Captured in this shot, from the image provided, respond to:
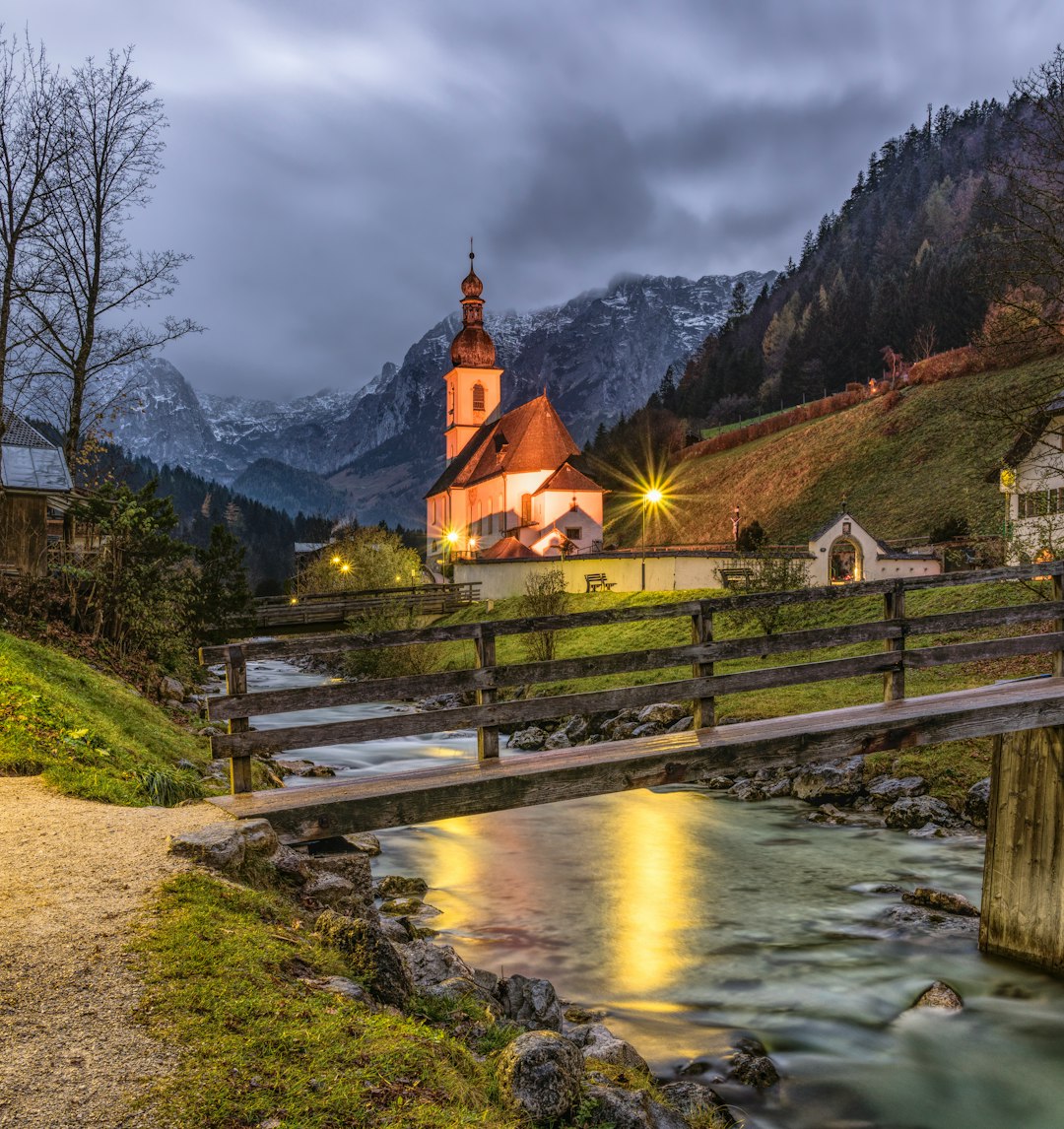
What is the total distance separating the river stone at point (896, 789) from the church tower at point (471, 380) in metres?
96.8

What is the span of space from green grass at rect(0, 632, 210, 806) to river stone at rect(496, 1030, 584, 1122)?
562cm

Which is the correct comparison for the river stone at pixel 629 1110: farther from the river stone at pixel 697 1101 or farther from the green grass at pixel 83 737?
the green grass at pixel 83 737

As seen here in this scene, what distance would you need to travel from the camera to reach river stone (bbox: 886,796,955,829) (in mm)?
14922

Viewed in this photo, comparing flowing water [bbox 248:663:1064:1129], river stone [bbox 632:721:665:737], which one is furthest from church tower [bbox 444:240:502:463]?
flowing water [bbox 248:663:1064:1129]

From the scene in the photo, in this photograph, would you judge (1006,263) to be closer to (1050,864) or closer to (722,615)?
(1050,864)

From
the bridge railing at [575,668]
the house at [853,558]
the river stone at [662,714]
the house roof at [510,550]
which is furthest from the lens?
the house roof at [510,550]

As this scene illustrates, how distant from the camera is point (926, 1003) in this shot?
9266 mm

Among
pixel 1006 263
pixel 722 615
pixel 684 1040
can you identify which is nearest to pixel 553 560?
pixel 722 615

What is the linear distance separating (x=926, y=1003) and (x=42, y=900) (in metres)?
8.15

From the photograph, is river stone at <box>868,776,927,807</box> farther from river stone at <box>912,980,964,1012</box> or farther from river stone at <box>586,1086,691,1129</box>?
river stone at <box>586,1086,691,1129</box>

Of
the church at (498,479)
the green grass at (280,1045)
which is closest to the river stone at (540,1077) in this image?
the green grass at (280,1045)

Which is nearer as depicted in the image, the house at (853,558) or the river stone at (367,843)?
the river stone at (367,843)

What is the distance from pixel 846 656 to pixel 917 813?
375 cm

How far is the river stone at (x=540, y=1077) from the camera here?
4859mm
